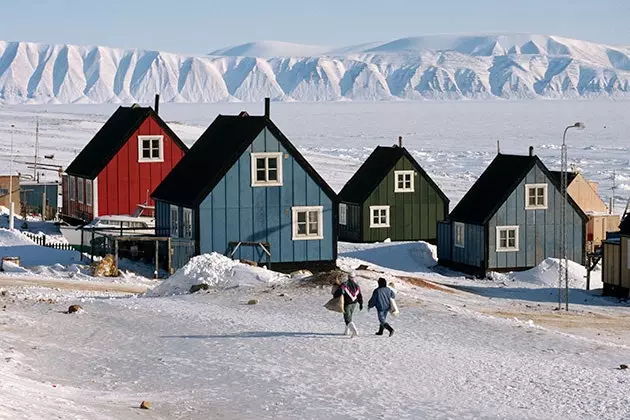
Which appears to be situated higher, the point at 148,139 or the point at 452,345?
the point at 148,139

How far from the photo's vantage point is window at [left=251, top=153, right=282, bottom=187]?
45.3m

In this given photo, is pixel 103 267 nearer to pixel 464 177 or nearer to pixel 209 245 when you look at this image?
pixel 209 245

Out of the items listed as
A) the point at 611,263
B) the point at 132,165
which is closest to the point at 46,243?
the point at 132,165

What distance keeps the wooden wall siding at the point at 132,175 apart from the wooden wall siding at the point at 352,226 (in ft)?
29.0

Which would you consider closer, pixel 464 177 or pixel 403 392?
pixel 403 392

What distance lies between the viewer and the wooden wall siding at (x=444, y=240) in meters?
55.1

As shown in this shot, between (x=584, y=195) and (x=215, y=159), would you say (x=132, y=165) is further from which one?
(x=584, y=195)

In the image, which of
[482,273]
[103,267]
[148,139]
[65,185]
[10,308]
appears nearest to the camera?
[10,308]

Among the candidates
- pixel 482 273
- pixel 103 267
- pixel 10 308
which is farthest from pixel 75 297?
pixel 482 273

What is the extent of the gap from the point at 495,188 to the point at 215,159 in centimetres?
1256

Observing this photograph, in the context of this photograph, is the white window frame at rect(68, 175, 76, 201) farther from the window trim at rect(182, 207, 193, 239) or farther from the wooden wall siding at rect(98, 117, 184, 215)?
the window trim at rect(182, 207, 193, 239)

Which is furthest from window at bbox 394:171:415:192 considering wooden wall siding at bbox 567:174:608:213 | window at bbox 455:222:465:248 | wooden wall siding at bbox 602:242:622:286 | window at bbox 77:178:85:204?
window at bbox 77:178:85:204

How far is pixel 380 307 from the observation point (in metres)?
28.6

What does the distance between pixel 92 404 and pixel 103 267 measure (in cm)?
2267
